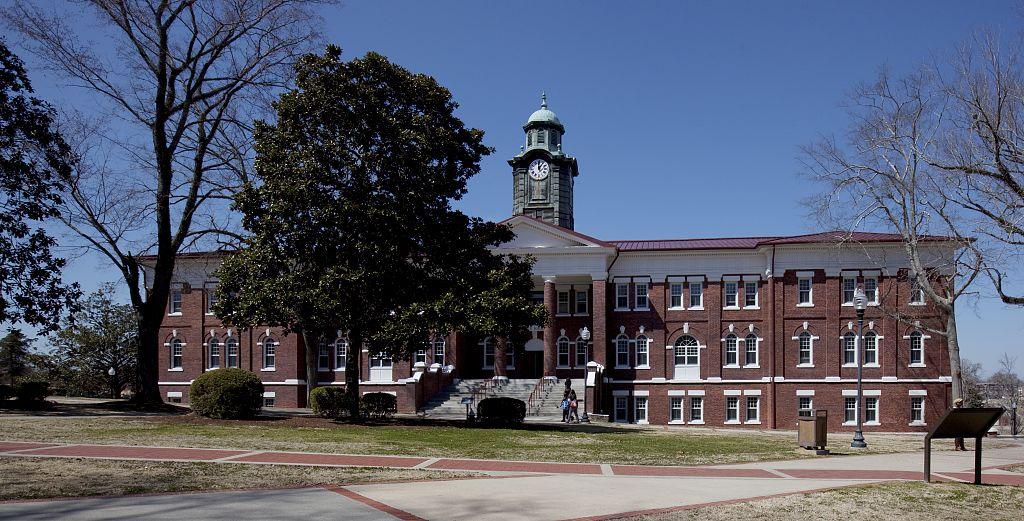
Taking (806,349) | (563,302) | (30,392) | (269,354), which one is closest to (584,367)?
(563,302)

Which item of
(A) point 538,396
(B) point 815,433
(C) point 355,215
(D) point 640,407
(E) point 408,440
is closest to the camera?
(B) point 815,433

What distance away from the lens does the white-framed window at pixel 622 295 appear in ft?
152

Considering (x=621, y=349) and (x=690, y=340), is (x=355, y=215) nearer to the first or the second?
(x=621, y=349)

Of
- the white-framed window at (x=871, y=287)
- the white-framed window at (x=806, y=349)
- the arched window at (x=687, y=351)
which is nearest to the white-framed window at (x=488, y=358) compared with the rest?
the arched window at (x=687, y=351)

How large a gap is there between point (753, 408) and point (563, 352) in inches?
405

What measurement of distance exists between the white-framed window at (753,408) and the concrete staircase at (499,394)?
930cm

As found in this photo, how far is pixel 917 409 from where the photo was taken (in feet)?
141

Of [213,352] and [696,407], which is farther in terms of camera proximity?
[213,352]

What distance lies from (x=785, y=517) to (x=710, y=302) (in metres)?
35.3

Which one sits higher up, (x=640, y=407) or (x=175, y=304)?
(x=175, y=304)

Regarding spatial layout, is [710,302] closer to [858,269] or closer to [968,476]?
[858,269]

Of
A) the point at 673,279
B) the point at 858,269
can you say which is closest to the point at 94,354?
the point at 673,279

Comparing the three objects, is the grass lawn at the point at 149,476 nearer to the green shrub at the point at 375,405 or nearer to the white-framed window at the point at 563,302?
the green shrub at the point at 375,405

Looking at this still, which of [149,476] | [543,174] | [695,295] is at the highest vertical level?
→ [543,174]
